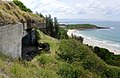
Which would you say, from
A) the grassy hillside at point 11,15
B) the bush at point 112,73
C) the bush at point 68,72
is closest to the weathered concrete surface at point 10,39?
the grassy hillside at point 11,15

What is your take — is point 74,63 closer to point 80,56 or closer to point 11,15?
point 80,56

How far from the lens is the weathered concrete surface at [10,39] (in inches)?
585

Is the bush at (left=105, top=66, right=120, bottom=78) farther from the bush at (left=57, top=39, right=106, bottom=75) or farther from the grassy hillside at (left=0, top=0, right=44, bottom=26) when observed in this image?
the grassy hillside at (left=0, top=0, right=44, bottom=26)

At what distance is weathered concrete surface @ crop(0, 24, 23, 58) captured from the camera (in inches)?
585

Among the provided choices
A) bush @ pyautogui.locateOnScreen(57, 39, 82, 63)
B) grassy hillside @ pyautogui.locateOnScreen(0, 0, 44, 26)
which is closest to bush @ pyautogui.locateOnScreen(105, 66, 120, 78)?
bush @ pyautogui.locateOnScreen(57, 39, 82, 63)

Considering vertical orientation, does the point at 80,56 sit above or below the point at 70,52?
below

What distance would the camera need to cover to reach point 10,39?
54.2 feet

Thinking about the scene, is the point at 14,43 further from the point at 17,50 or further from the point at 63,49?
the point at 63,49

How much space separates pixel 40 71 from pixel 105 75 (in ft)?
28.6

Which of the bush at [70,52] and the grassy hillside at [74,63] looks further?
the bush at [70,52]

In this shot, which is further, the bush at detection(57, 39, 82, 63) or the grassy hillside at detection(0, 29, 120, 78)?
the bush at detection(57, 39, 82, 63)

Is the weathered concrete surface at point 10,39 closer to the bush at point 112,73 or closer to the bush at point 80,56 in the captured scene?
the bush at point 80,56

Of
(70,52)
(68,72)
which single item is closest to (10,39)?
(68,72)

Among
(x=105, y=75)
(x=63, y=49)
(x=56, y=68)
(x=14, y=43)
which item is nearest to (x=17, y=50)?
(x=14, y=43)
